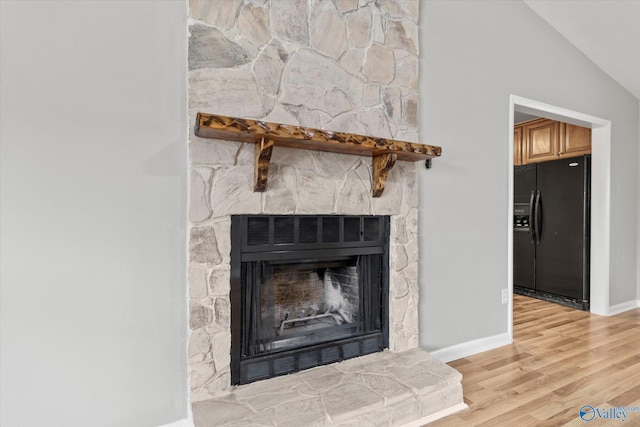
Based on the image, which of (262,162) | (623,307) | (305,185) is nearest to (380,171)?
(305,185)

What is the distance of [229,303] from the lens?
5.71 ft

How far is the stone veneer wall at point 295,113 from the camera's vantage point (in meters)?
1.67

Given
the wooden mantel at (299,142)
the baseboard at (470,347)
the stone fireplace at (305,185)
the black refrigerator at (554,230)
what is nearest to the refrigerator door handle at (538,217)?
the black refrigerator at (554,230)

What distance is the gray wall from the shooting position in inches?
94.7

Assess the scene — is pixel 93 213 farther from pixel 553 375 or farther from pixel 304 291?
pixel 553 375

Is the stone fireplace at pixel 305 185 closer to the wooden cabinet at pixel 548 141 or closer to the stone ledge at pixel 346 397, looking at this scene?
the stone ledge at pixel 346 397

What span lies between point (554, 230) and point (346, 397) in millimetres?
3439

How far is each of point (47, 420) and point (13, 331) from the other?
41 cm

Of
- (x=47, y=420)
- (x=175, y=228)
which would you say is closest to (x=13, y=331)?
(x=47, y=420)

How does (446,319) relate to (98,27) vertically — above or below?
below

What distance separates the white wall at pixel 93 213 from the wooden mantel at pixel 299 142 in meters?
0.28

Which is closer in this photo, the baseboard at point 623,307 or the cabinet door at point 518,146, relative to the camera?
the baseboard at point 623,307

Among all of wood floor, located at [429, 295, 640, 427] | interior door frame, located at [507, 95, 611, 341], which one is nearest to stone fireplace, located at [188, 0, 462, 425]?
wood floor, located at [429, 295, 640, 427]

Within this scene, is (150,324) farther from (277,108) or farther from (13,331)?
(277,108)
